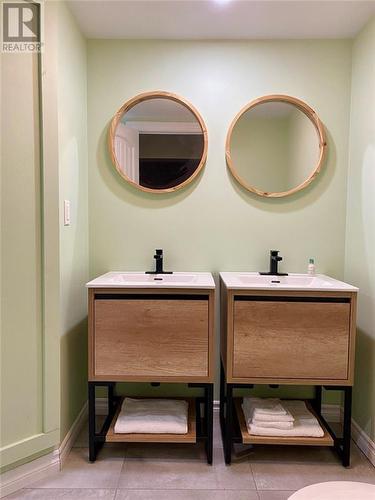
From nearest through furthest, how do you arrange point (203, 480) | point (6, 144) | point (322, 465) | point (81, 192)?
point (6, 144) → point (203, 480) → point (322, 465) → point (81, 192)

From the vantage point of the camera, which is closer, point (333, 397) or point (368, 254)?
point (368, 254)

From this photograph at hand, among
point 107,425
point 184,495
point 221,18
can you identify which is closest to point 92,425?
point 107,425

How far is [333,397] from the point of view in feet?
7.27

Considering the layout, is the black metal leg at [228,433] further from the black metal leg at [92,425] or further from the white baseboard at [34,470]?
the white baseboard at [34,470]

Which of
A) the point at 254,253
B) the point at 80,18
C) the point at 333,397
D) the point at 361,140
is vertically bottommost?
the point at 333,397

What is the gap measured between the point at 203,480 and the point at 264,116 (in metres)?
2.06

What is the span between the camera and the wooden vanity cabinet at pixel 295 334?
66.4 inches

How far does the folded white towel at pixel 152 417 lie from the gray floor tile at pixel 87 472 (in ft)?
0.59

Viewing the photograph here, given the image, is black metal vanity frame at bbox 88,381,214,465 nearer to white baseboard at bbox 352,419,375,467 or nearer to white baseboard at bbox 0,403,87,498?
white baseboard at bbox 0,403,87,498

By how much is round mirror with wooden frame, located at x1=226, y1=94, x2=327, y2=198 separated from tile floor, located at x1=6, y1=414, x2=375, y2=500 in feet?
4.94

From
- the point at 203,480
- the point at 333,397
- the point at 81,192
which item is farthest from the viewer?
the point at 333,397

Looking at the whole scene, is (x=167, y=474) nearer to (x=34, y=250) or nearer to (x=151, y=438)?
(x=151, y=438)

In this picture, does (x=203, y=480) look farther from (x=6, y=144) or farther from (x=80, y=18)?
(x=80, y=18)

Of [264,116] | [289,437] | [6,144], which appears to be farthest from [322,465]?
[6,144]
